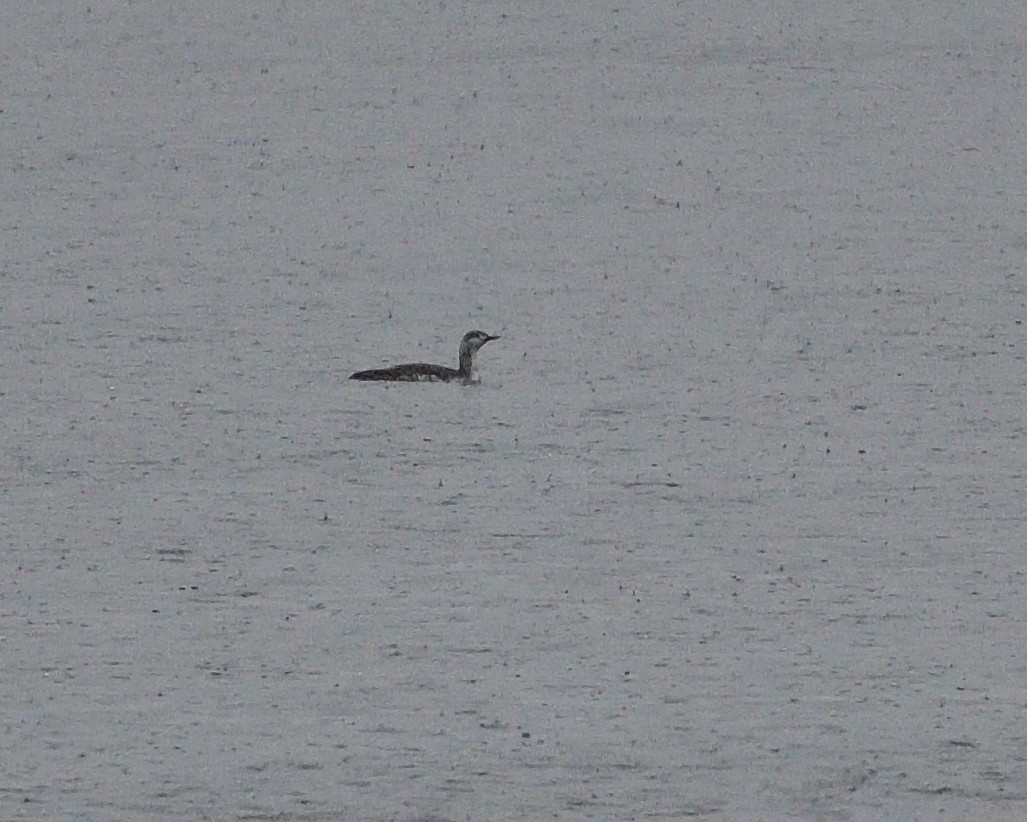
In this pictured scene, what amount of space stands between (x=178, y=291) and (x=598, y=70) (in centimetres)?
1072

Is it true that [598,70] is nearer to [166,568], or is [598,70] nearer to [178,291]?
[178,291]

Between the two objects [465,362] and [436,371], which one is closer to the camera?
[436,371]

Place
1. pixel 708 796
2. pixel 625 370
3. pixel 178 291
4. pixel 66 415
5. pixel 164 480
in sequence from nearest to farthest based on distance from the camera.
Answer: pixel 708 796
pixel 164 480
pixel 66 415
pixel 625 370
pixel 178 291

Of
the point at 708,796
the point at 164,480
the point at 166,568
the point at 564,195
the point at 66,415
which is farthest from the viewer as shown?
the point at 564,195

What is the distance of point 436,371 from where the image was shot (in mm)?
15766

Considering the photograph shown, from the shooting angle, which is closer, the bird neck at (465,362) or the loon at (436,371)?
the loon at (436,371)

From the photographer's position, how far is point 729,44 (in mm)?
29938

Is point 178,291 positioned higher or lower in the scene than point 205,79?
lower

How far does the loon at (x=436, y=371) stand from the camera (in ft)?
51.5

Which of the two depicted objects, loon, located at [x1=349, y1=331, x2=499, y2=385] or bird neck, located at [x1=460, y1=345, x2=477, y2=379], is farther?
bird neck, located at [x1=460, y1=345, x2=477, y2=379]

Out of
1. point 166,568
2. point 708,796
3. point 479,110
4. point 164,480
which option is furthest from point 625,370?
point 479,110

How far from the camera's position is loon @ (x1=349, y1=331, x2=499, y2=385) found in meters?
15.7

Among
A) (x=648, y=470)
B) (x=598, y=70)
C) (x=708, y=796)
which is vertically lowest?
(x=708, y=796)

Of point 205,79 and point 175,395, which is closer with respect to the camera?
point 175,395
